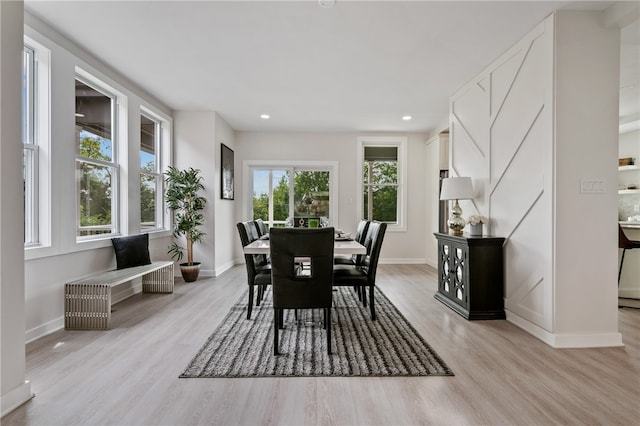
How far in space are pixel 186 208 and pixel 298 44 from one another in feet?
9.64

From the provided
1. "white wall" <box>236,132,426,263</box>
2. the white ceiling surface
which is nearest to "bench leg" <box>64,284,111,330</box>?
the white ceiling surface

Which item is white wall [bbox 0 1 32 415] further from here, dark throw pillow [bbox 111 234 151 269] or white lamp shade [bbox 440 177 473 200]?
white lamp shade [bbox 440 177 473 200]

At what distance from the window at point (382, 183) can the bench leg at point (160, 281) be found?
382cm

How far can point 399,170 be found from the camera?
6.59m

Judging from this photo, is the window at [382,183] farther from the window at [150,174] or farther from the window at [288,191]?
the window at [150,174]

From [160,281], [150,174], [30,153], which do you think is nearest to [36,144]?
[30,153]

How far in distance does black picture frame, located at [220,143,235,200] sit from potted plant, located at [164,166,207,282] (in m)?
0.53

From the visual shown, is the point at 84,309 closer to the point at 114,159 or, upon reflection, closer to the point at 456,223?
the point at 114,159

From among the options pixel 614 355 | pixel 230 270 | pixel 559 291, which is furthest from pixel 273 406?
pixel 230 270

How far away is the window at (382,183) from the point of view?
21.6 ft

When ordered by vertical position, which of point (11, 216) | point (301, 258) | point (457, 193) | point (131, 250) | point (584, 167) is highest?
point (584, 167)

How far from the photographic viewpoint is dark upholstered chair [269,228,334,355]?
7.41 ft

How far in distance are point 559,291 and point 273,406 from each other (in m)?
2.34

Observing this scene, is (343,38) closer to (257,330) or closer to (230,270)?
(257,330)
